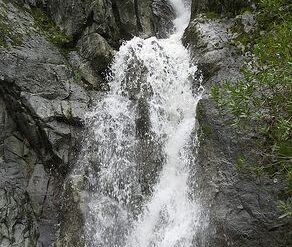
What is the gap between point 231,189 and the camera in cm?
1073

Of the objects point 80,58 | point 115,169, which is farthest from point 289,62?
point 80,58

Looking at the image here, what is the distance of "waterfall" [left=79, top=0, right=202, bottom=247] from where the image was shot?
11453mm

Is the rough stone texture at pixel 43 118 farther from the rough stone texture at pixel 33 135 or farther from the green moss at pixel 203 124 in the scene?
the green moss at pixel 203 124

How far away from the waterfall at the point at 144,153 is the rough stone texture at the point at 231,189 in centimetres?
56

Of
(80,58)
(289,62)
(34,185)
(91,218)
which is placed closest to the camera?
(289,62)

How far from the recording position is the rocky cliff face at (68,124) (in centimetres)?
1054

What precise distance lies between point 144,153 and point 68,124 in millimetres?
2690

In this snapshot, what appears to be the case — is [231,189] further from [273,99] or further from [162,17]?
[162,17]

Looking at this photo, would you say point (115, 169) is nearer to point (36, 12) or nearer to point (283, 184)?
point (283, 184)

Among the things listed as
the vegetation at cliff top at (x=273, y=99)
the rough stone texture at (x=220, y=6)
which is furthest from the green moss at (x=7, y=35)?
the vegetation at cliff top at (x=273, y=99)

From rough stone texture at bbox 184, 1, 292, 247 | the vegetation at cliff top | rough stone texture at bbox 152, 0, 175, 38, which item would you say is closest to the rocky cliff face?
rough stone texture at bbox 184, 1, 292, 247

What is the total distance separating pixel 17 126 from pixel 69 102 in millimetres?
1858

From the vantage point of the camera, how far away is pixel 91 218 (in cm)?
1170

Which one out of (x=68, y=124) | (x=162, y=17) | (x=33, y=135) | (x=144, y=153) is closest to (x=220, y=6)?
(x=162, y=17)
